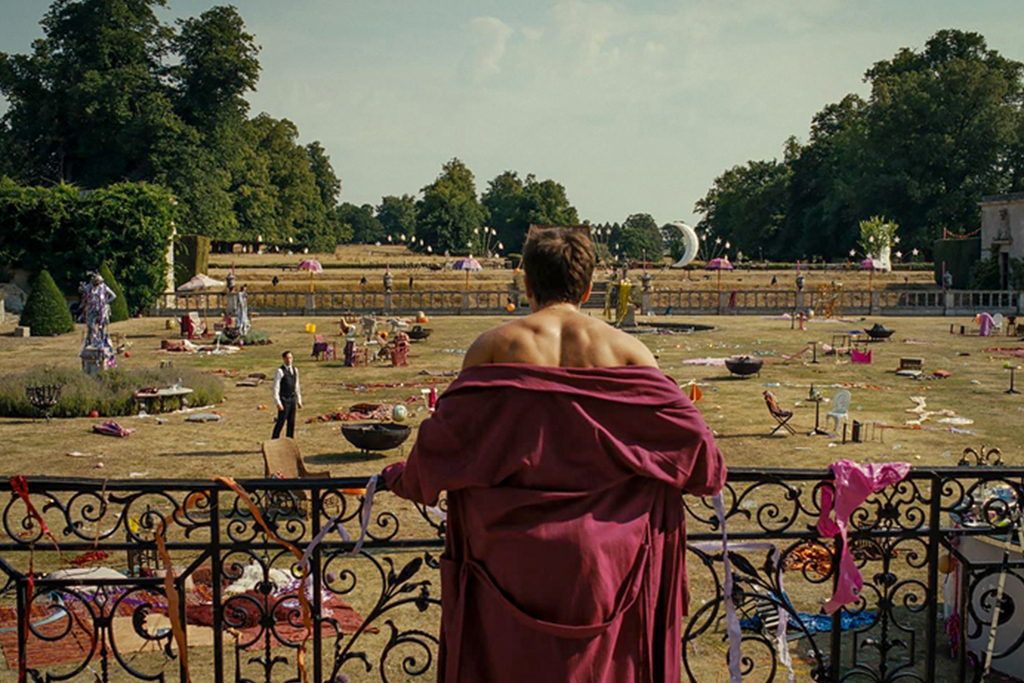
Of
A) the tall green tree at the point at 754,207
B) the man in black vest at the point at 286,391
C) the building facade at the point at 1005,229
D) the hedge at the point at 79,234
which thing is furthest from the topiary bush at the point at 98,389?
the tall green tree at the point at 754,207

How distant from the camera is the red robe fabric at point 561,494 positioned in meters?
3.47

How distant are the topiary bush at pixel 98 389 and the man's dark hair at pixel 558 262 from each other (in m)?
19.1

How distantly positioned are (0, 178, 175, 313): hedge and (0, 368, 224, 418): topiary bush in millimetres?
24768

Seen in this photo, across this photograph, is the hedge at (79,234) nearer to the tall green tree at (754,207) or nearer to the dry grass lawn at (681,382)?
the dry grass lawn at (681,382)

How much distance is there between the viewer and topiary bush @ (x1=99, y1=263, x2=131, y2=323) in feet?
144

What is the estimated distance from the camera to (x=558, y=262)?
3.74 m

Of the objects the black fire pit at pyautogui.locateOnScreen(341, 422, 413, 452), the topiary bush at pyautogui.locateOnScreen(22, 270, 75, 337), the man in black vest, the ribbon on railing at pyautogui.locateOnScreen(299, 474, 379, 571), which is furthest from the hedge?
the ribbon on railing at pyautogui.locateOnScreen(299, 474, 379, 571)

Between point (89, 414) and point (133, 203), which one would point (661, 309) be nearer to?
point (133, 203)

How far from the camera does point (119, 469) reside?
15703 mm

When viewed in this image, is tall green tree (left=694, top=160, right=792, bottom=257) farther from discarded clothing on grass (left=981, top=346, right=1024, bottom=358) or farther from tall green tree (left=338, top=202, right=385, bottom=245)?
tall green tree (left=338, top=202, right=385, bottom=245)

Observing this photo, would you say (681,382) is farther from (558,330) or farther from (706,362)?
(558,330)

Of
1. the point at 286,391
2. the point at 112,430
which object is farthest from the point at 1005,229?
the point at 112,430

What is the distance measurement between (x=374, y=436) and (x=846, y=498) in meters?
12.0

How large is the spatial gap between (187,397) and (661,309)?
3579 centimetres
